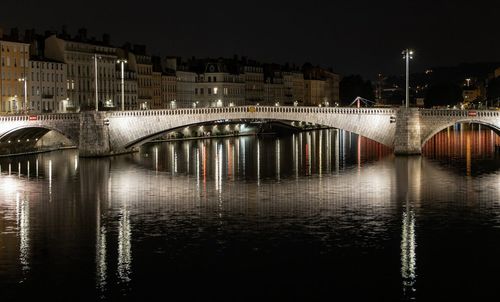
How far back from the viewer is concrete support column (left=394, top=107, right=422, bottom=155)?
222 feet

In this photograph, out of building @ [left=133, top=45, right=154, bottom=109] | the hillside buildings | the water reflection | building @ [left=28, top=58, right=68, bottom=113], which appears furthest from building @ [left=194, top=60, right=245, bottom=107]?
A: the water reflection

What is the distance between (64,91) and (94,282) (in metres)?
71.5

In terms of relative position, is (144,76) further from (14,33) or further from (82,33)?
(14,33)

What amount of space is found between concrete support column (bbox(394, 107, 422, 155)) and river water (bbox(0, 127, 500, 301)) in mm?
4225

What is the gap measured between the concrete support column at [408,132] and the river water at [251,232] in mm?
4225

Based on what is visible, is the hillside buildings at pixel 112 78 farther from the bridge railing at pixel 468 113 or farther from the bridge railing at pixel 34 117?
the bridge railing at pixel 468 113

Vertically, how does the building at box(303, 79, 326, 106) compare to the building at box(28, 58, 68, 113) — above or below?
above

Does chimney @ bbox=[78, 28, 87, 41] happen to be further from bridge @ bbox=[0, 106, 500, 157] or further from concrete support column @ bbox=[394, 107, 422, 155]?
concrete support column @ bbox=[394, 107, 422, 155]

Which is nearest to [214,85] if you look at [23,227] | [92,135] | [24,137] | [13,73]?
[13,73]

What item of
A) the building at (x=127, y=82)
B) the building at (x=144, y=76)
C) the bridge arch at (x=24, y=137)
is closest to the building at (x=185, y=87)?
the building at (x=144, y=76)

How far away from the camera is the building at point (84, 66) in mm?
98812

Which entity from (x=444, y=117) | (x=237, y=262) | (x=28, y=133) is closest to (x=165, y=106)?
(x=28, y=133)

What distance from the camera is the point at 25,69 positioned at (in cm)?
8994

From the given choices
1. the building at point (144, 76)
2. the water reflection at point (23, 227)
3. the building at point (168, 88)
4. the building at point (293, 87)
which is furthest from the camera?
the building at point (293, 87)
